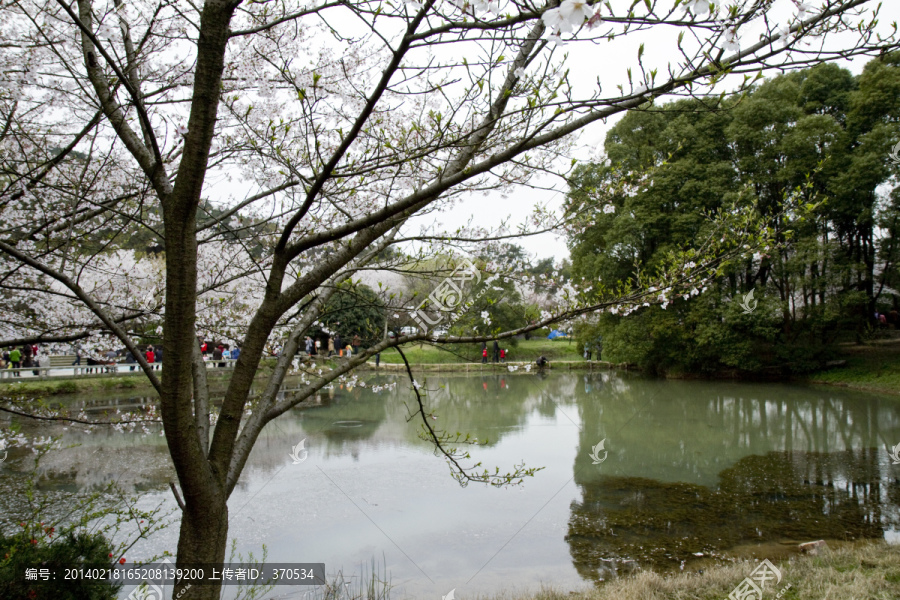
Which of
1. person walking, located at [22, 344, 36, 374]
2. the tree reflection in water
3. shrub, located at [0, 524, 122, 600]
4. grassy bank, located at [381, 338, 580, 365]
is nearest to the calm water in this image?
the tree reflection in water

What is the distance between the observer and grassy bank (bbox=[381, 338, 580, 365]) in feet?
82.5

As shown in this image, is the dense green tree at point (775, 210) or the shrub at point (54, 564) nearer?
the shrub at point (54, 564)

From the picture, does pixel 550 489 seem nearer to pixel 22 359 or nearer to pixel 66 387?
pixel 66 387

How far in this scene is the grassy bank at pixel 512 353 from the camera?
25.2m

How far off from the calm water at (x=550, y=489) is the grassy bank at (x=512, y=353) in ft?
36.9

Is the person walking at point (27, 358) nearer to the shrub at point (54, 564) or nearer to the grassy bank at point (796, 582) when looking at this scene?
the shrub at point (54, 564)

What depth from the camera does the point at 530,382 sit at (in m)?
21.6

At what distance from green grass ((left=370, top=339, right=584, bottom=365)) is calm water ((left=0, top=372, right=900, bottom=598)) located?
1127 cm

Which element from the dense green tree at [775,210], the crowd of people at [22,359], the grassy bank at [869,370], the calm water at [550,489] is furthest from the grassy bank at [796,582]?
the crowd of people at [22,359]

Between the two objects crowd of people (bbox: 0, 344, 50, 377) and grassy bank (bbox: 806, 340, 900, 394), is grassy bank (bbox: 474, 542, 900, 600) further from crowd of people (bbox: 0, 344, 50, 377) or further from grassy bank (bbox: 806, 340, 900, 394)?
crowd of people (bbox: 0, 344, 50, 377)

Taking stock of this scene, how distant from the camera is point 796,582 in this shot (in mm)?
4223

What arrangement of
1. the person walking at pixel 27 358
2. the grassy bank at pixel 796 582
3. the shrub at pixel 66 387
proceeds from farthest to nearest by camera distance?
the person walking at pixel 27 358 → the shrub at pixel 66 387 → the grassy bank at pixel 796 582

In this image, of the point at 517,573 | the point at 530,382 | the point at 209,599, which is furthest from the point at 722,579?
the point at 530,382

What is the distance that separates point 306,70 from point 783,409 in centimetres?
1416
